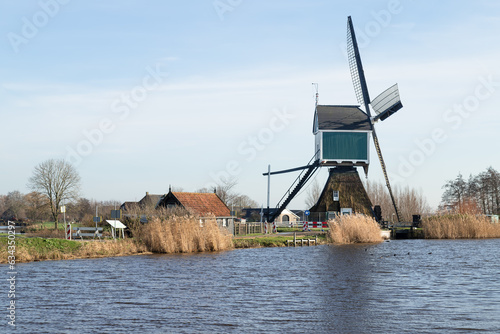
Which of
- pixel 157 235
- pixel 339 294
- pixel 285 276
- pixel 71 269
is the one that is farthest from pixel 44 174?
pixel 339 294

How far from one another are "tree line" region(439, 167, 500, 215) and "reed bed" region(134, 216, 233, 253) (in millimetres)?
53166

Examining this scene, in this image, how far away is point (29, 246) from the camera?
1090 inches

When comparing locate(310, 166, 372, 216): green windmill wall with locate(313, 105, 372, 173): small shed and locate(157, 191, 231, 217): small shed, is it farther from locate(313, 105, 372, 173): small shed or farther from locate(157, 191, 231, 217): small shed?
locate(157, 191, 231, 217): small shed

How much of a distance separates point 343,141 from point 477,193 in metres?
39.8

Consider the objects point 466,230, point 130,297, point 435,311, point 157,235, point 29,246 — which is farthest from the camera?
point 466,230

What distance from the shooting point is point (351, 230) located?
132 ft

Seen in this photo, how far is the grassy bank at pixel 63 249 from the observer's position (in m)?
26.9

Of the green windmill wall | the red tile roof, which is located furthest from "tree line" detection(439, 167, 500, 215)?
the red tile roof

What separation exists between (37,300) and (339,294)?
28.6 ft

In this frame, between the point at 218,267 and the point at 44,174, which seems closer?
the point at 218,267

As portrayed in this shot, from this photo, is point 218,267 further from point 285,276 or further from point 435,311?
point 435,311

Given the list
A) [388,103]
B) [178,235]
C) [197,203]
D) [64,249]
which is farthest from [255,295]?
[388,103]

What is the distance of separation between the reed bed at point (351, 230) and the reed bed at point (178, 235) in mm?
10890

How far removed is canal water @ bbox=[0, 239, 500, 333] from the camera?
13.7 metres
